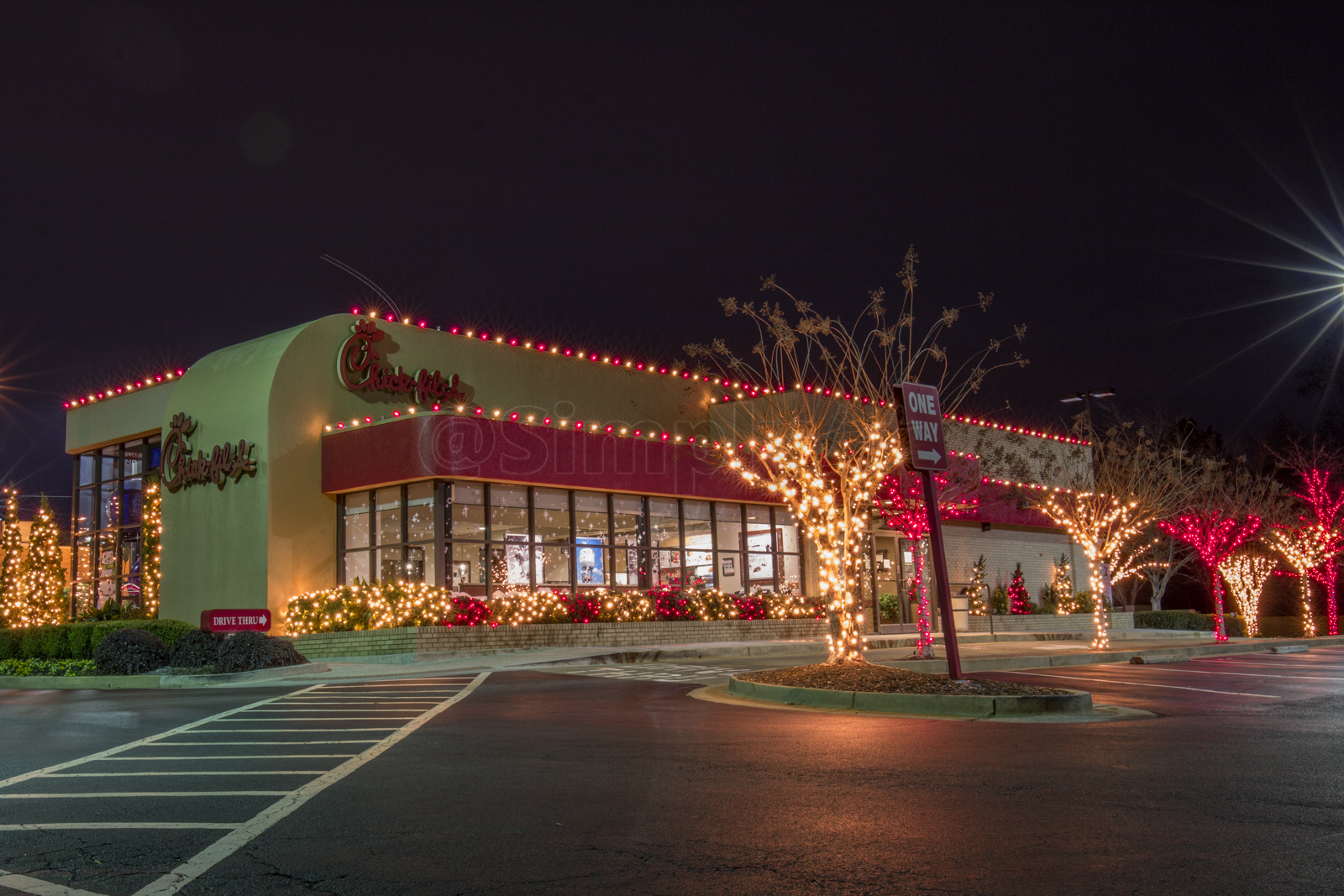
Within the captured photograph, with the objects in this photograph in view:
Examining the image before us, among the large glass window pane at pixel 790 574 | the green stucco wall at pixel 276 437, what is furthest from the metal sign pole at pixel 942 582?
the large glass window pane at pixel 790 574

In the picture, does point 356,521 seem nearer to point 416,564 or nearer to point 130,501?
point 416,564

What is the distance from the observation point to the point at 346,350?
2969 centimetres

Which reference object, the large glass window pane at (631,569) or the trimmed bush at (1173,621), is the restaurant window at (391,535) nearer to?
the large glass window pane at (631,569)

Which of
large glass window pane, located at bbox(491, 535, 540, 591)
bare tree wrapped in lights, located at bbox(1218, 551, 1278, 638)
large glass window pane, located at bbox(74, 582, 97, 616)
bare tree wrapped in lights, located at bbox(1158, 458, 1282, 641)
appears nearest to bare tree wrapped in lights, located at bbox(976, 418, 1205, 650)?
bare tree wrapped in lights, located at bbox(1158, 458, 1282, 641)

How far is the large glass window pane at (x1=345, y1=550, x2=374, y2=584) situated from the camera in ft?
95.1

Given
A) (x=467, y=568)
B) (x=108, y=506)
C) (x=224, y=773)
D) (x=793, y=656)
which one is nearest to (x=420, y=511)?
(x=467, y=568)

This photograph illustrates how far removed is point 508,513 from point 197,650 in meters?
9.19

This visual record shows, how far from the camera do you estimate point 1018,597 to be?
127ft

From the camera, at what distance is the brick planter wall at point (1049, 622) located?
36.0m

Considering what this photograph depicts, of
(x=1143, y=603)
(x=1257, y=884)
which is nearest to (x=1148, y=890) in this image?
(x=1257, y=884)

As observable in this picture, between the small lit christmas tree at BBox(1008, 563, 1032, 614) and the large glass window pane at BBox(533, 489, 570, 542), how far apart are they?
16715 mm

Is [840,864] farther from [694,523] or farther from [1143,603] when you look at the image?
[1143,603]

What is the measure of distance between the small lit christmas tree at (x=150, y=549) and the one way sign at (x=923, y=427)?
82.8ft

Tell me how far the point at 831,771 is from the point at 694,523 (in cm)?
2518
